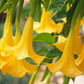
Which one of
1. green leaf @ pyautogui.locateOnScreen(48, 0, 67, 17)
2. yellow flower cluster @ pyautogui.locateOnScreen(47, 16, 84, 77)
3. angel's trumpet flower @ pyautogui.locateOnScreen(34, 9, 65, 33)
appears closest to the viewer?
yellow flower cluster @ pyautogui.locateOnScreen(47, 16, 84, 77)

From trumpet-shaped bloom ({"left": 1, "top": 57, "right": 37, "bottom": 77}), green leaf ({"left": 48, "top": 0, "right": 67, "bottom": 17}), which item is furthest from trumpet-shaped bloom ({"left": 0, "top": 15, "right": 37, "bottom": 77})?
green leaf ({"left": 48, "top": 0, "right": 67, "bottom": 17})

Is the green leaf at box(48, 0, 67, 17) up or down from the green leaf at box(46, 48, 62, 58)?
up

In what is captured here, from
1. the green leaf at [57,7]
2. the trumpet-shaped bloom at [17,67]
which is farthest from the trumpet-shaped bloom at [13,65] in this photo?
the green leaf at [57,7]

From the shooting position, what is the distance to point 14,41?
1.35 feet

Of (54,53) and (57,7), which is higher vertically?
(57,7)

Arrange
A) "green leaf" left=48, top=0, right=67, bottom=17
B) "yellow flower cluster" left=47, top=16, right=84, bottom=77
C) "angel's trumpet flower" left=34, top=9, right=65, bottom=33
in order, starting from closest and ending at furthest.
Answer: "yellow flower cluster" left=47, top=16, right=84, bottom=77 → "green leaf" left=48, top=0, right=67, bottom=17 → "angel's trumpet flower" left=34, top=9, right=65, bottom=33

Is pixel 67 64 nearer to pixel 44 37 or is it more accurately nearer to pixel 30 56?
pixel 30 56

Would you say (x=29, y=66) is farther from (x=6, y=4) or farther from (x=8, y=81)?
(x=8, y=81)

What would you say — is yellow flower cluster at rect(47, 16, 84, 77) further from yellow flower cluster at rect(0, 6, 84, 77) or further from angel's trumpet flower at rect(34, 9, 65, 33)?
angel's trumpet flower at rect(34, 9, 65, 33)

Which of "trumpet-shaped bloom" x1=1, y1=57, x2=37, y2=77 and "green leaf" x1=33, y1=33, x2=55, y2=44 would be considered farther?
"green leaf" x1=33, y1=33, x2=55, y2=44

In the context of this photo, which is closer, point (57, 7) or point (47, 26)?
point (57, 7)

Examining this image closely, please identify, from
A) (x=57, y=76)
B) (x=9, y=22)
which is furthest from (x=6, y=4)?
(x=57, y=76)

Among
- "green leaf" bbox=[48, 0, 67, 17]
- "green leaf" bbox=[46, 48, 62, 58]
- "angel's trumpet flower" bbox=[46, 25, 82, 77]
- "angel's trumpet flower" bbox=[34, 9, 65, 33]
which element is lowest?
"green leaf" bbox=[46, 48, 62, 58]

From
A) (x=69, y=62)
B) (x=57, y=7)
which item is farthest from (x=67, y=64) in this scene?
(x=57, y=7)
